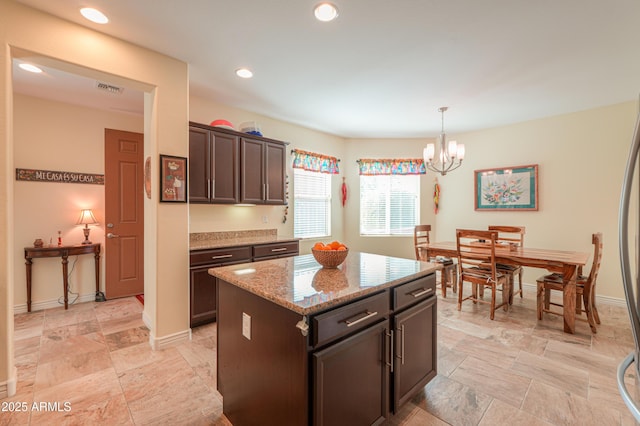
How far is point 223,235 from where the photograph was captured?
3869mm

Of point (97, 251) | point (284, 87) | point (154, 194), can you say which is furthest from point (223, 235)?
point (284, 87)

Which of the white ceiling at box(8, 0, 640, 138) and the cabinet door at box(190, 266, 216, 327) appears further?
the cabinet door at box(190, 266, 216, 327)

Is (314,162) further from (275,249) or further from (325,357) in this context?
(325,357)

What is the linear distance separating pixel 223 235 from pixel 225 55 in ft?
7.24

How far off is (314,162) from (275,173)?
3.65ft

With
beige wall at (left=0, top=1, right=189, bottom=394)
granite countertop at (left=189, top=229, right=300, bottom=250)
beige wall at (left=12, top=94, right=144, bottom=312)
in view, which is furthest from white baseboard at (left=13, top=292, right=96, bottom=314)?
granite countertop at (left=189, top=229, right=300, bottom=250)

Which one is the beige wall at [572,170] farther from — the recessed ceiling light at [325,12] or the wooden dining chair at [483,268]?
the recessed ceiling light at [325,12]

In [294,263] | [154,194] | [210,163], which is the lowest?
[294,263]

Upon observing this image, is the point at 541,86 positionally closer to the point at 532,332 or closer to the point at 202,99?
the point at 532,332

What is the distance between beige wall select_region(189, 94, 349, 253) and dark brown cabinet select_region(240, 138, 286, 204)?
1.42 feet

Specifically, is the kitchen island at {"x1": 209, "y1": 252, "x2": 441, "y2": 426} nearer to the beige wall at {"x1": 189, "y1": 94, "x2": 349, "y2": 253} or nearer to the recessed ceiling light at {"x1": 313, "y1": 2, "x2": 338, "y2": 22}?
the recessed ceiling light at {"x1": 313, "y1": 2, "x2": 338, "y2": 22}

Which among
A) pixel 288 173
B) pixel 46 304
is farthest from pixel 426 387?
pixel 46 304

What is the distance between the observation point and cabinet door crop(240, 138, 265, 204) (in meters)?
3.63

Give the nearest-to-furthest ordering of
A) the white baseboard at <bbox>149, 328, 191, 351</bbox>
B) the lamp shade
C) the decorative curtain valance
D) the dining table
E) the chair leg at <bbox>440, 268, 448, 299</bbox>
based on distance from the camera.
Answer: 1. the white baseboard at <bbox>149, 328, 191, 351</bbox>
2. the dining table
3. the lamp shade
4. the chair leg at <bbox>440, 268, 448, 299</bbox>
5. the decorative curtain valance
